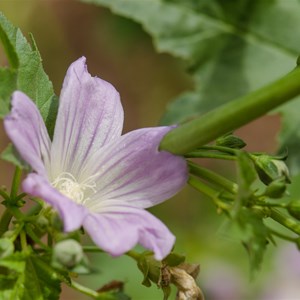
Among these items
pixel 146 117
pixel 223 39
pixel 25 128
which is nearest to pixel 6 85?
pixel 25 128

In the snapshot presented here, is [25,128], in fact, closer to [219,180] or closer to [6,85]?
[6,85]

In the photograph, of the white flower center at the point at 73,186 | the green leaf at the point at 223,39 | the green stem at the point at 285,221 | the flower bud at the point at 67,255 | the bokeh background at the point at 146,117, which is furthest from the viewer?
the bokeh background at the point at 146,117

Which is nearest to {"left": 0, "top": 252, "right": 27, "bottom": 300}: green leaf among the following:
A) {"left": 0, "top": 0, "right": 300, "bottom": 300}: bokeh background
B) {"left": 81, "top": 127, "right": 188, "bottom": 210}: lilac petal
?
{"left": 81, "top": 127, "right": 188, "bottom": 210}: lilac petal

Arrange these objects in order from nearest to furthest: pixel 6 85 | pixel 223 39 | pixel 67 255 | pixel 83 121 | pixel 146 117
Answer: pixel 67 255 < pixel 6 85 < pixel 83 121 < pixel 223 39 < pixel 146 117

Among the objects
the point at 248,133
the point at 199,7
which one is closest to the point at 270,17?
the point at 199,7

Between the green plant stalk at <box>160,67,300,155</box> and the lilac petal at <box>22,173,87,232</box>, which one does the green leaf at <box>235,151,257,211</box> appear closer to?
the green plant stalk at <box>160,67,300,155</box>

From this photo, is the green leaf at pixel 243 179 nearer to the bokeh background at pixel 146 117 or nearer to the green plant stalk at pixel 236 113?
the green plant stalk at pixel 236 113

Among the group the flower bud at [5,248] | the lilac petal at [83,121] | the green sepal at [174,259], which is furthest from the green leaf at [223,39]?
the flower bud at [5,248]
